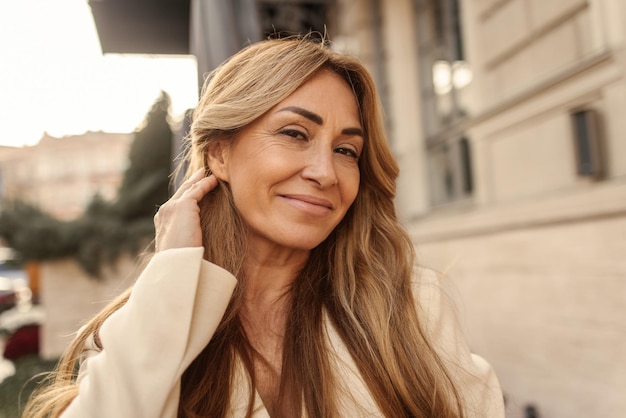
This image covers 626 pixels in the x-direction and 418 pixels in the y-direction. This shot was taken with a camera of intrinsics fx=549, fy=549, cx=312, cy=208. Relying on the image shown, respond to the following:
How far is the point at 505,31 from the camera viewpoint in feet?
15.7

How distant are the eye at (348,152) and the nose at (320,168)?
4.0 inches

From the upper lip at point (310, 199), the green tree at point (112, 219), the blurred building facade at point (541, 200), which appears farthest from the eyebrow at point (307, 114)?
the green tree at point (112, 219)

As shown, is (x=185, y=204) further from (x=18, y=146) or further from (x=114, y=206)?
(x=18, y=146)

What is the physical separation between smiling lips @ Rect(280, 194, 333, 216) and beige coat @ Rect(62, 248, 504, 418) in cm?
30

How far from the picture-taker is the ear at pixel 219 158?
1.86 meters

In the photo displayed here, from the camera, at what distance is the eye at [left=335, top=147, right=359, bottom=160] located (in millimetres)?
1820

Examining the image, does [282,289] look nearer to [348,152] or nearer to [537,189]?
[348,152]

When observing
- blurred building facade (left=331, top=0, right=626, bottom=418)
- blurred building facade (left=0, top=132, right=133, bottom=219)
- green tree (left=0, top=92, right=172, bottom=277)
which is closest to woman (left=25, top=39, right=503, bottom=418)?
blurred building facade (left=331, top=0, right=626, bottom=418)

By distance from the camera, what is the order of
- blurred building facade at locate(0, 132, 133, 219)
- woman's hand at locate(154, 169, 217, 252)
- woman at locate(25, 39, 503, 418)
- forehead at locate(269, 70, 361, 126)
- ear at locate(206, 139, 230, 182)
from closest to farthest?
woman at locate(25, 39, 503, 418)
woman's hand at locate(154, 169, 217, 252)
forehead at locate(269, 70, 361, 126)
ear at locate(206, 139, 230, 182)
blurred building facade at locate(0, 132, 133, 219)

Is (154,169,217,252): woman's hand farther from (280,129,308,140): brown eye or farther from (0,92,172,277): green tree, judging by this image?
(0,92,172,277): green tree

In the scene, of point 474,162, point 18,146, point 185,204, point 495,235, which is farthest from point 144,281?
point 18,146

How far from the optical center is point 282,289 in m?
1.94

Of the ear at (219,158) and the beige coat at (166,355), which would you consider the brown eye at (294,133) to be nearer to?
the ear at (219,158)

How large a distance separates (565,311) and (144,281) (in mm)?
3137
